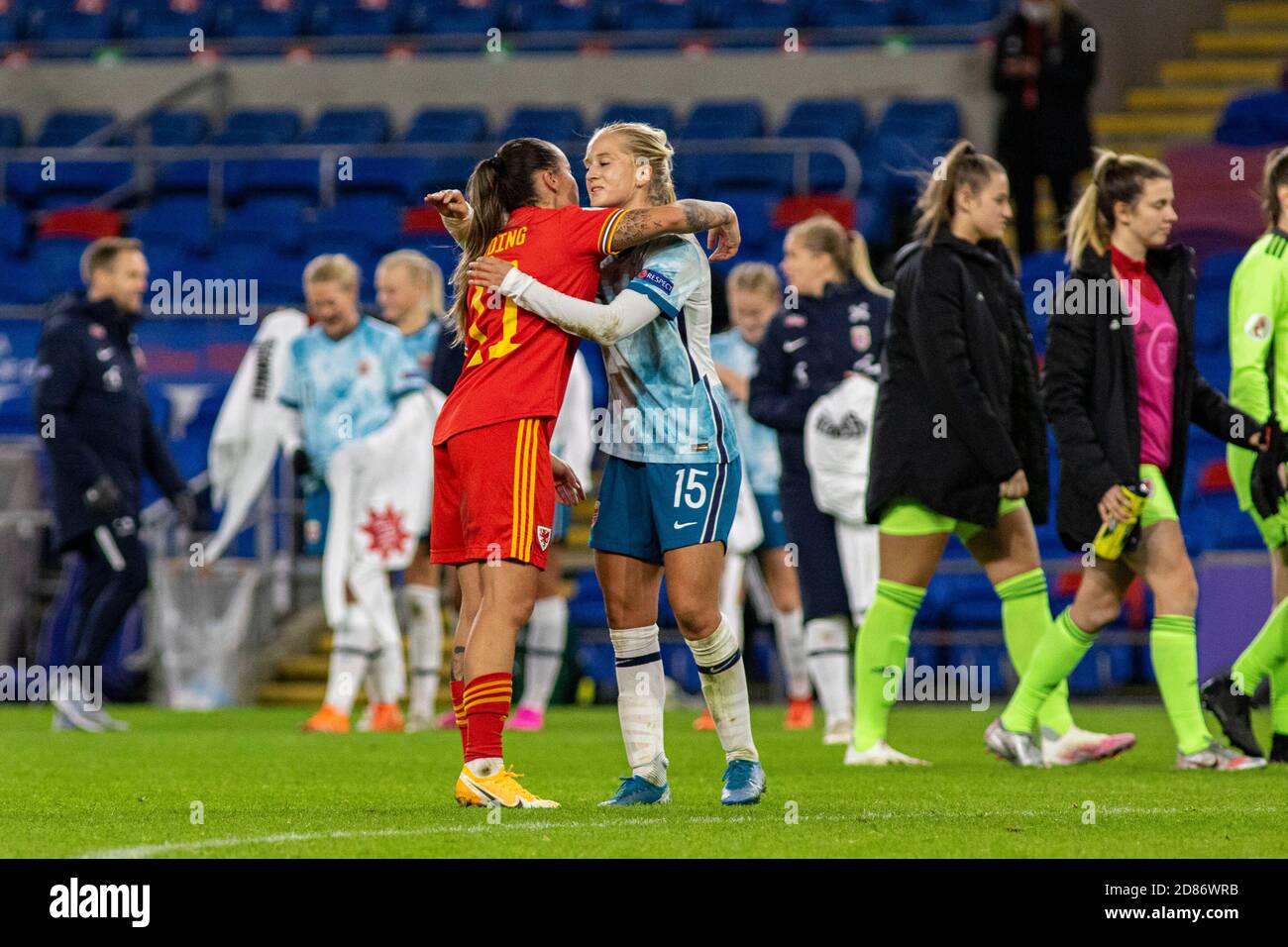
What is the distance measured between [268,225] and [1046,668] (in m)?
10.8

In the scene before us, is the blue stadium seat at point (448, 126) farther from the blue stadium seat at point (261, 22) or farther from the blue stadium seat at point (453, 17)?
the blue stadium seat at point (261, 22)

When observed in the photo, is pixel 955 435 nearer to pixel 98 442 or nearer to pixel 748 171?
pixel 98 442

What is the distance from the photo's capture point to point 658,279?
5.34 meters

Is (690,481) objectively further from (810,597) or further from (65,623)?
(65,623)

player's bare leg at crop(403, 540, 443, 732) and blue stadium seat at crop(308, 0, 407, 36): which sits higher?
blue stadium seat at crop(308, 0, 407, 36)

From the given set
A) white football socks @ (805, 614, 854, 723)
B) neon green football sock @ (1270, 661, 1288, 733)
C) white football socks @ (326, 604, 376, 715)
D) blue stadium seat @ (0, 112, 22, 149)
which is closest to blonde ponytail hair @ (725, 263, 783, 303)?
white football socks @ (805, 614, 854, 723)

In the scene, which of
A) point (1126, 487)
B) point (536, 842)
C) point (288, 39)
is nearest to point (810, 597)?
point (1126, 487)

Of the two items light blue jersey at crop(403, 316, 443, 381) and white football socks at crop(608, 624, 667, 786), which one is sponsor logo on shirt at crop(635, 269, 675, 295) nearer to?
white football socks at crop(608, 624, 667, 786)

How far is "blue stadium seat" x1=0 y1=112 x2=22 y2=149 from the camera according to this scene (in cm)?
1816

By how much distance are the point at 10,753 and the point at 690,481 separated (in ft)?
12.5

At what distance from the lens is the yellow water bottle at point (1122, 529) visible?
6645 mm

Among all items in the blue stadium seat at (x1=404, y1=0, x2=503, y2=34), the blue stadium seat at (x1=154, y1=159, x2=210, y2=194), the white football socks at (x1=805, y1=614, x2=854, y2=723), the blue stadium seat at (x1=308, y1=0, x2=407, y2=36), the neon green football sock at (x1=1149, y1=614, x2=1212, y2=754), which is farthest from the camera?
the blue stadium seat at (x1=308, y1=0, x2=407, y2=36)

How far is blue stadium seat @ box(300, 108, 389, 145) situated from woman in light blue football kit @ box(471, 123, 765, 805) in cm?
1233

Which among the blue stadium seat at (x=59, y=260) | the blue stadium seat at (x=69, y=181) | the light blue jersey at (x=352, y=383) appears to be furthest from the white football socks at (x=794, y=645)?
the blue stadium seat at (x=69, y=181)
